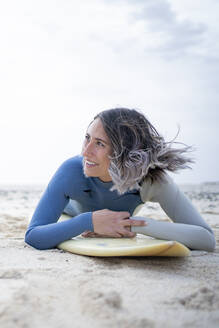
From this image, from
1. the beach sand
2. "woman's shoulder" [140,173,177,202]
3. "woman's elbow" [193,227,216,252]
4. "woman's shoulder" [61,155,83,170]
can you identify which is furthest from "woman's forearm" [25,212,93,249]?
"woman's elbow" [193,227,216,252]

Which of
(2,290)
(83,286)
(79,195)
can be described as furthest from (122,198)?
(2,290)

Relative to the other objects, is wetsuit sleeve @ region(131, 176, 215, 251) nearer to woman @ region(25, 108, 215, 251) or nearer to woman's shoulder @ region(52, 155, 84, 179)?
woman @ region(25, 108, 215, 251)

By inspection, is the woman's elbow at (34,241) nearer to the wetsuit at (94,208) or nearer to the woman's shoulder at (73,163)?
the wetsuit at (94,208)

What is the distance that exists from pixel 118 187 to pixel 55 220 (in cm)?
56

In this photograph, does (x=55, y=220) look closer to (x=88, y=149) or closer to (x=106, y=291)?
(x=88, y=149)

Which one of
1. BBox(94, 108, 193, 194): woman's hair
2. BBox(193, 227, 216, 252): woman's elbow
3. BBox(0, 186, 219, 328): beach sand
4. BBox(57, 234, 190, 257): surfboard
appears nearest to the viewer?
BBox(0, 186, 219, 328): beach sand

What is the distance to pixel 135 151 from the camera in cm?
250

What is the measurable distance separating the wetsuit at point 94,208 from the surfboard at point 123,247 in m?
0.09

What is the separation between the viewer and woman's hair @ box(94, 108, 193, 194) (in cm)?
248

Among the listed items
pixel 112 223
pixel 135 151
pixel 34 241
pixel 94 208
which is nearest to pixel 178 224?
pixel 112 223

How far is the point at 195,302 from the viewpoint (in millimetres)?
1464

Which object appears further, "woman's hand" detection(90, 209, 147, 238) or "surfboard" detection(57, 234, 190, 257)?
"woman's hand" detection(90, 209, 147, 238)

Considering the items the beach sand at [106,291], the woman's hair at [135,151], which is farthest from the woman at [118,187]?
the beach sand at [106,291]

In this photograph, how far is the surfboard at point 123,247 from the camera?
2.16 meters
